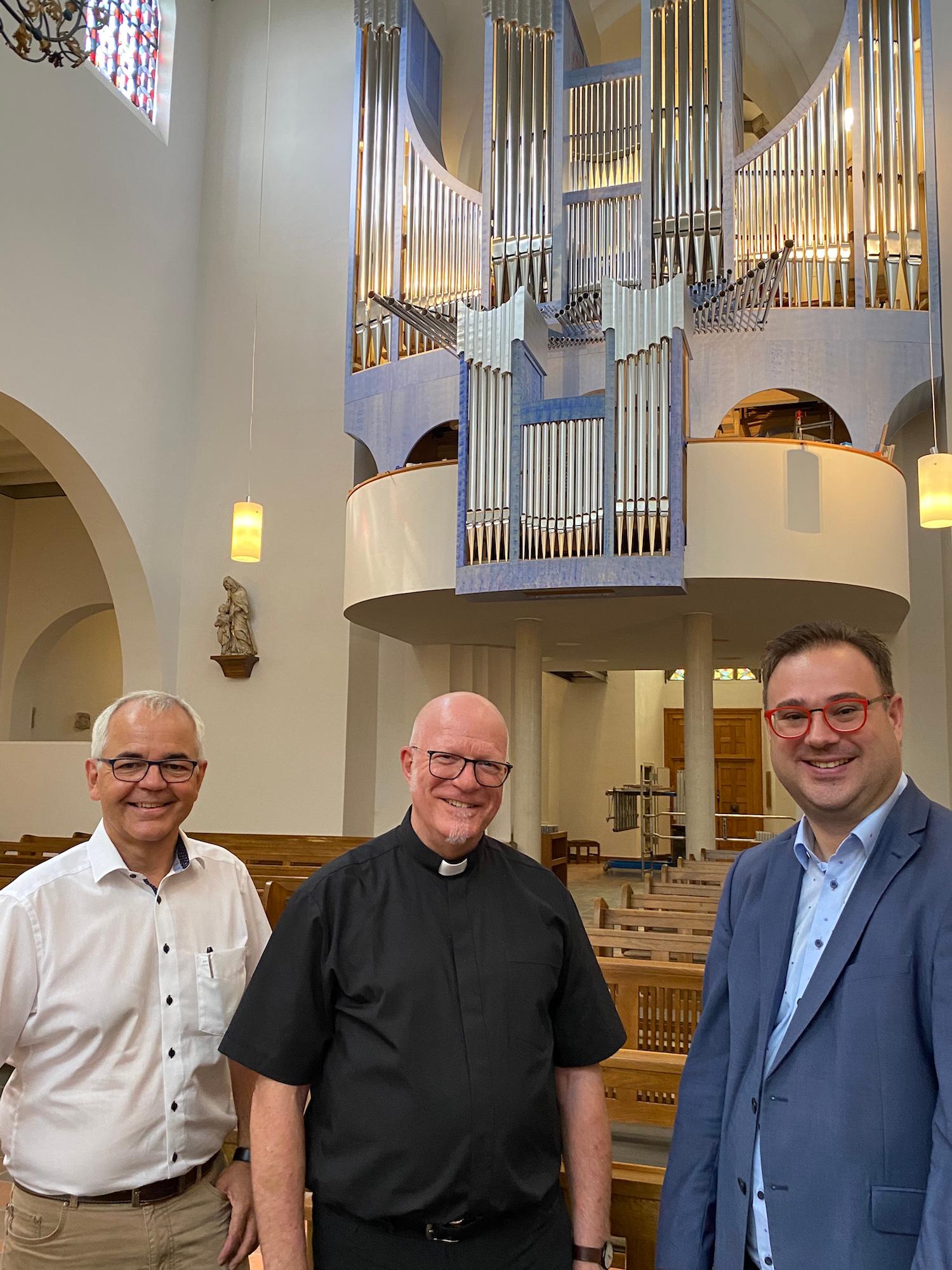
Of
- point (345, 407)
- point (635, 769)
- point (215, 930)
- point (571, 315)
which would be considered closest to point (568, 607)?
point (571, 315)

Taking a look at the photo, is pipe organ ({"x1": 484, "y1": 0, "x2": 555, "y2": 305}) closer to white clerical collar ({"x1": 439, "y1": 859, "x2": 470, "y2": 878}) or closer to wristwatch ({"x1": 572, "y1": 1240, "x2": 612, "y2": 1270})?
white clerical collar ({"x1": 439, "y1": 859, "x2": 470, "y2": 878})

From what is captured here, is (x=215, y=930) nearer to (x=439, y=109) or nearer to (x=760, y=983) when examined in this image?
(x=760, y=983)

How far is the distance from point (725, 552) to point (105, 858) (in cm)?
629

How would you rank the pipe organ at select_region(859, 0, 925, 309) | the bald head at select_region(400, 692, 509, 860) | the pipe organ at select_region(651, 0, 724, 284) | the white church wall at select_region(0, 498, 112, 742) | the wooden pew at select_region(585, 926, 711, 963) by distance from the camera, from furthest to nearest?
the white church wall at select_region(0, 498, 112, 742)
the pipe organ at select_region(651, 0, 724, 284)
the pipe organ at select_region(859, 0, 925, 309)
the wooden pew at select_region(585, 926, 711, 963)
the bald head at select_region(400, 692, 509, 860)

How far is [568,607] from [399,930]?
701 centimetres

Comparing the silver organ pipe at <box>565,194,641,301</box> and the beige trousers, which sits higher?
the silver organ pipe at <box>565,194,641,301</box>

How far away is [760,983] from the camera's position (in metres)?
1.50

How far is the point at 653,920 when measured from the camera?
4.88 meters

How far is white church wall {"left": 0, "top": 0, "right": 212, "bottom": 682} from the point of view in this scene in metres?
8.65

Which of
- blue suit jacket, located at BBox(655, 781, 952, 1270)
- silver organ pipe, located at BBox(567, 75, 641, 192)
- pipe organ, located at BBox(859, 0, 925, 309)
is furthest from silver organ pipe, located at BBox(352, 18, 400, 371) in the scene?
blue suit jacket, located at BBox(655, 781, 952, 1270)

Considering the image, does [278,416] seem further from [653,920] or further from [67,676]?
[653,920]

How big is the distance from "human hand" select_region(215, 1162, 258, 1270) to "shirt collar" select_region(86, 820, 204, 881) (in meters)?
0.50

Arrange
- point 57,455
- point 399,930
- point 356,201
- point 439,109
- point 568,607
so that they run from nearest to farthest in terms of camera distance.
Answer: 1. point 399,930
2. point 568,607
3. point 57,455
4. point 356,201
5. point 439,109

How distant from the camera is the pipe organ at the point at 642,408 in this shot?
7.51 meters
